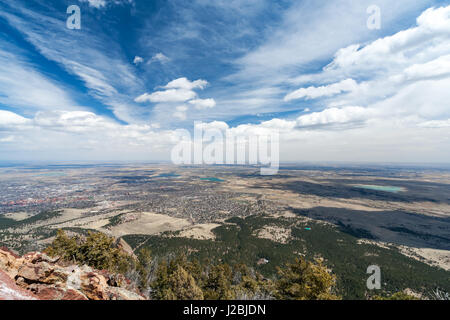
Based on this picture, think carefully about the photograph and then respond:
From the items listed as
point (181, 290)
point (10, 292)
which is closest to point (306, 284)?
point (181, 290)

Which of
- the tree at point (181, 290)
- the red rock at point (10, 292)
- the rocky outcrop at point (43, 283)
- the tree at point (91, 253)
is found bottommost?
the tree at point (181, 290)

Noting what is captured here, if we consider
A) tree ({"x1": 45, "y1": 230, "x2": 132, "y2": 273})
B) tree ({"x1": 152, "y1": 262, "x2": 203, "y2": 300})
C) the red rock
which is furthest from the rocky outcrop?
tree ({"x1": 45, "y1": 230, "x2": 132, "y2": 273})

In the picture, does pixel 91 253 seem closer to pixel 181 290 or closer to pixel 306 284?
pixel 181 290

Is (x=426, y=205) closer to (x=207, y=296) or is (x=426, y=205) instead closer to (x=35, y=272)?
(x=207, y=296)

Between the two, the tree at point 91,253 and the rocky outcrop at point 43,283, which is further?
the tree at point 91,253

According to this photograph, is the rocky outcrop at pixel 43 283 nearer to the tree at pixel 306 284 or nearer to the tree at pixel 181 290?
the tree at pixel 181 290

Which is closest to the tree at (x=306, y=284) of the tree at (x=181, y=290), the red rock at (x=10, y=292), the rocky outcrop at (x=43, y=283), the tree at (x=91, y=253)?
the tree at (x=181, y=290)

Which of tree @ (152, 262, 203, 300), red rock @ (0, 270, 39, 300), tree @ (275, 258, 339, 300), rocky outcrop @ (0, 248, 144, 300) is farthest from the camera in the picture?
tree @ (152, 262, 203, 300)

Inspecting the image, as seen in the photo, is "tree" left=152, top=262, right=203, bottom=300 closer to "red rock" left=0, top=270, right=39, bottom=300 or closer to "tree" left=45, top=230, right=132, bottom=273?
"tree" left=45, top=230, right=132, bottom=273
